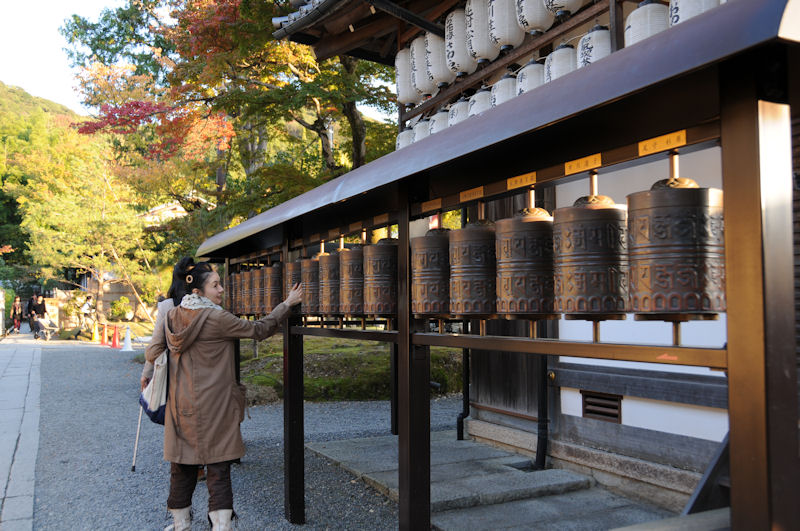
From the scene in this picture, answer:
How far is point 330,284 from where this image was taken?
441 centimetres

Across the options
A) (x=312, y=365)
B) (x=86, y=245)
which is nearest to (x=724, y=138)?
(x=312, y=365)

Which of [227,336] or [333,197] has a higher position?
[333,197]

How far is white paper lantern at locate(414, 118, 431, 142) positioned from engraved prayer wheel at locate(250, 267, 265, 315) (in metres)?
2.29

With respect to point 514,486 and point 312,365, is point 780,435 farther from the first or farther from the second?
point 312,365

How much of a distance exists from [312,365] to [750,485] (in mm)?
11455

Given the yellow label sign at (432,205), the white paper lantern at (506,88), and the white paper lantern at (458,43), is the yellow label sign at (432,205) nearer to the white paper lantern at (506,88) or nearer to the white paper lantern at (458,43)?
the white paper lantern at (506,88)

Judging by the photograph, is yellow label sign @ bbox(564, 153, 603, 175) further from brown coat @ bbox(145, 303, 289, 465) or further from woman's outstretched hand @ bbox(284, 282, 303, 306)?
woman's outstretched hand @ bbox(284, 282, 303, 306)

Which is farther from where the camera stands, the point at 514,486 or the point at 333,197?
the point at 514,486

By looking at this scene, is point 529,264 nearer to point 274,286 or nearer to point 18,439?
point 274,286

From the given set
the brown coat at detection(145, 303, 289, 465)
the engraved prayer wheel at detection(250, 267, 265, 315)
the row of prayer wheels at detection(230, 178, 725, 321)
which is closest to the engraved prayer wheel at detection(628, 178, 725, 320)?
the row of prayer wheels at detection(230, 178, 725, 321)

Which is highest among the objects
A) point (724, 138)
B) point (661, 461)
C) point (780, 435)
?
point (724, 138)

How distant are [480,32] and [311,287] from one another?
299cm

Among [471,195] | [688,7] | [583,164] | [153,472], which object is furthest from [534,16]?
[153,472]

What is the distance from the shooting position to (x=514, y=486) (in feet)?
17.6
